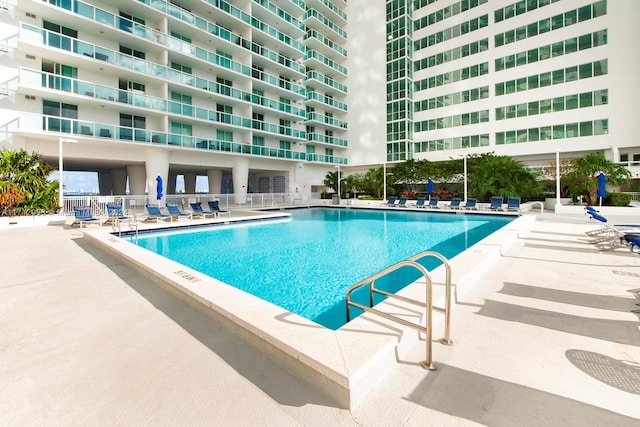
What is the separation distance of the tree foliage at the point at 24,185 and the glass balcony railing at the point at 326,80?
1103 inches

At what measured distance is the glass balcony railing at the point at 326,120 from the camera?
36656 millimetres

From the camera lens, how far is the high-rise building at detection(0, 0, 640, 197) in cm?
1898

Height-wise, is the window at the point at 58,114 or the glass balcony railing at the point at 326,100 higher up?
the glass balcony railing at the point at 326,100

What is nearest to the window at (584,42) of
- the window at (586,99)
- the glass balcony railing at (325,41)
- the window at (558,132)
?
the window at (586,99)

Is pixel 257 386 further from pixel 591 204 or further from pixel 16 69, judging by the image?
pixel 591 204

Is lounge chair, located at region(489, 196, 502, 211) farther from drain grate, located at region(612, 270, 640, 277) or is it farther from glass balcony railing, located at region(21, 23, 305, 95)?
glass balcony railing, located at region(21, 23, 305, 95)

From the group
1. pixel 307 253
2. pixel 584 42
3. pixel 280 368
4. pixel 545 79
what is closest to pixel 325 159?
pixel 545 79

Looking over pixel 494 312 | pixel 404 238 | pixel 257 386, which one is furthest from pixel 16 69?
pixel 494 312

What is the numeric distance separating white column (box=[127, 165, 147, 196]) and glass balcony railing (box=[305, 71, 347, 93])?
2117cm

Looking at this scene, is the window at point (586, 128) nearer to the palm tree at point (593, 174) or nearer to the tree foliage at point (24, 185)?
the palm tree at point (593, 174)

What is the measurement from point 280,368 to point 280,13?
3600 cm

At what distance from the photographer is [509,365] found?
2840 mm

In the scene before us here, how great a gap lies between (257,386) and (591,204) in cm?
2612

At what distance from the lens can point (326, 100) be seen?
38875 mm
